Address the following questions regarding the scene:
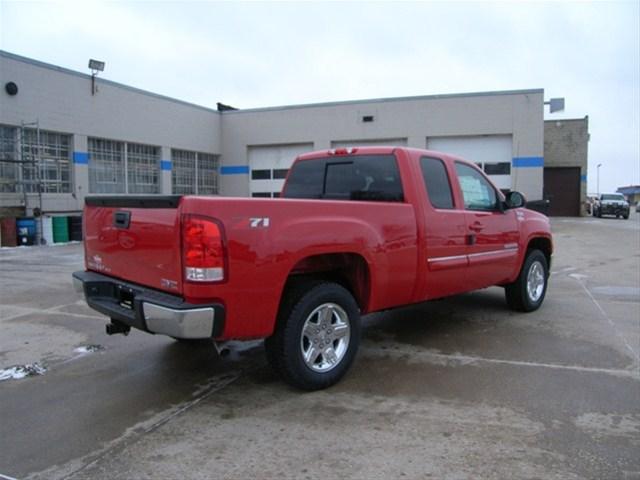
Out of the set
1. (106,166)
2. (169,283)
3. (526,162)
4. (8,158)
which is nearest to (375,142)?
(526,162)

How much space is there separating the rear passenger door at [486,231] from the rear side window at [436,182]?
26cm

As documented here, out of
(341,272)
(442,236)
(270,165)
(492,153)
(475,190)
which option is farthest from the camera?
(270,165)

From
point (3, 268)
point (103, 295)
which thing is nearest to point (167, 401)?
point (103, 295)

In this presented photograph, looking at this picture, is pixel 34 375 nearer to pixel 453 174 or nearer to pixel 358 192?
pixel 358 192

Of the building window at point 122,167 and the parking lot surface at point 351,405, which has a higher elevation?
the building window at point 122,167

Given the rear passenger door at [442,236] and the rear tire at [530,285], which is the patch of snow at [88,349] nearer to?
the rear passenger door at [442,236]

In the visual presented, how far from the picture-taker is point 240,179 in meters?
30.2

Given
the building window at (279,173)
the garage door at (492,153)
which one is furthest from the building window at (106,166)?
the garage door at (492,153)

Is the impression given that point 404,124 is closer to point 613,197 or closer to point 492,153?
point 492,153

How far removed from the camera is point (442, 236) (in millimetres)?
5199

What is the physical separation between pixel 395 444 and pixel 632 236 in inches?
772

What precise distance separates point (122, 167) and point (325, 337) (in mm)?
21024

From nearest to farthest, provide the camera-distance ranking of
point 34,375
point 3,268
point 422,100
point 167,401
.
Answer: point 167,401 → point 34,375 → point 3,268 → point 422,100

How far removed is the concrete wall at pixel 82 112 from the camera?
18205mm
